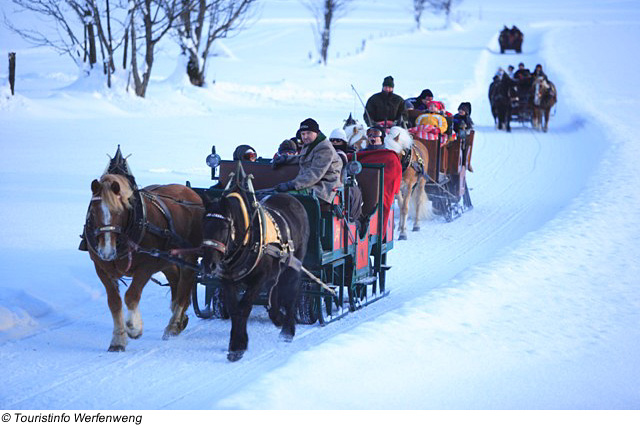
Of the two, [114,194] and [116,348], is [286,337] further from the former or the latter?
[114,194]

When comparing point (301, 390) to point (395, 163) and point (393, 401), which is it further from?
point (395, 163)

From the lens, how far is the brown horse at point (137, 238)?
6.91m

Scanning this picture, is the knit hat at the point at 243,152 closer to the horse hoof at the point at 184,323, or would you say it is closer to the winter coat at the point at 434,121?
the horse hoof at the point at 184,323

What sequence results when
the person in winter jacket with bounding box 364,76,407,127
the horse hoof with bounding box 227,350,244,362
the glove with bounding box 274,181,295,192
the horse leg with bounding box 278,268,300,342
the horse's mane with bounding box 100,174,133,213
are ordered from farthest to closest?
1. the person in winter jacket with bounding box 364,76,407,127
2. the glove with bounding box 274,181,295,192
3. the horse leg with bounding box 278,268,300,342
4. the horse hoof with bounding box 227,350,244,362
5. the horse's mane with bounding box 100,174,133,213

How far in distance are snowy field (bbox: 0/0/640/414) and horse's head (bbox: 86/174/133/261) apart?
960 millimetres

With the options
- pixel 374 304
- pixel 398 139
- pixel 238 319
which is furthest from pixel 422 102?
pixel 238 319

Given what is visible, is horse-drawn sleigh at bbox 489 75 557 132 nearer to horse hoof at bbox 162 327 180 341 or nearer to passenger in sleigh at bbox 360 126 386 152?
passenger in sleigh at bbox 360 126 386 152

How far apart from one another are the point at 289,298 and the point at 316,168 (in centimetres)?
131

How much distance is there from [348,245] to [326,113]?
64.2 ft

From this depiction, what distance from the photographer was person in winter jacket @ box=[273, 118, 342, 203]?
26.9 ft

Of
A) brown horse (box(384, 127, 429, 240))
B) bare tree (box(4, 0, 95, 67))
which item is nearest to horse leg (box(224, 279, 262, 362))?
brown horse (box(384, 127, 429, 240))

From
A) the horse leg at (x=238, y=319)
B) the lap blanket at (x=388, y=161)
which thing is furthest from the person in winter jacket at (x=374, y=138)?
the horse leg at (x=238, y=319)

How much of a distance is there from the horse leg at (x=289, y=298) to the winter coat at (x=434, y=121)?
756 centimetres
